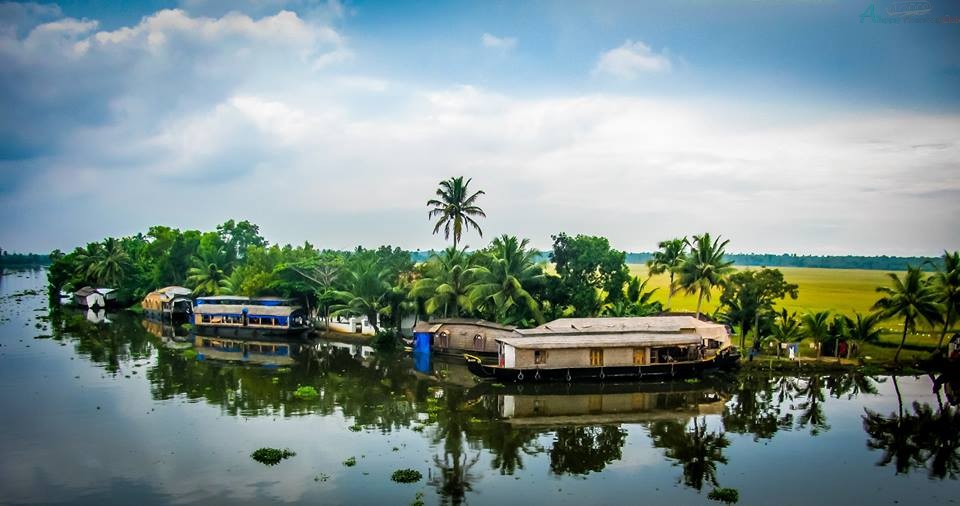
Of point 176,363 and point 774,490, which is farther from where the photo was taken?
point 176,363

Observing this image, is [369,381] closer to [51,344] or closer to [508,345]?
[508,345]

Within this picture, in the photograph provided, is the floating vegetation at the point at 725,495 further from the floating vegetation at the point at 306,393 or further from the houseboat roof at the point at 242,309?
the houseboat roof at the point at 242,309

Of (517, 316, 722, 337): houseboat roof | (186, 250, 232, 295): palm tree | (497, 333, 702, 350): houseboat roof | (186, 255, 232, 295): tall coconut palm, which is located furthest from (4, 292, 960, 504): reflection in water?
(186, 250, 232, 295): palm tree

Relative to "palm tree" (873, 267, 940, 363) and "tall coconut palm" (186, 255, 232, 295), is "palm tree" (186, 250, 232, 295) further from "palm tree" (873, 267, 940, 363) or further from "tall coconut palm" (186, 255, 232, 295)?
"palm tree" (873, 267, 940, 363)

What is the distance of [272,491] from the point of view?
1692 centimetres

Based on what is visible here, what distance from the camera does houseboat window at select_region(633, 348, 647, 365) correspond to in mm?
30938

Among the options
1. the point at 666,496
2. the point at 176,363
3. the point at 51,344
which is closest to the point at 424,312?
the point at 176,363

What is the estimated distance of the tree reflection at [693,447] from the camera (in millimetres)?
18688

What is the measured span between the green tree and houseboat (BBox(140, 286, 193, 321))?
3493 centimetres

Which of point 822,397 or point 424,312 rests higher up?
point 424,312

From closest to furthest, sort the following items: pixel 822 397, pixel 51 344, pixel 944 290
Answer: pixel 822 397, pixel 944 290, pixel 51 344

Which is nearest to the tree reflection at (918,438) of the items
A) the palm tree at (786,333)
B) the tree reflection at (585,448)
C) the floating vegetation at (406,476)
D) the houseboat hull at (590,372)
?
the houseboat hull at (590,372)

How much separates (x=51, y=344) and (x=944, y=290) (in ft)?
171

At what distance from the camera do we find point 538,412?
84.4 feet
